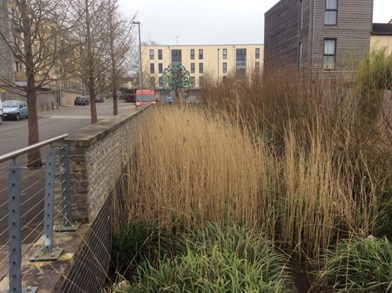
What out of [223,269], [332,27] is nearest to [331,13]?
[332,27]

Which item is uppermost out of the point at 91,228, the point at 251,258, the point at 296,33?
the point at 296,33

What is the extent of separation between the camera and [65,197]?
344 cm

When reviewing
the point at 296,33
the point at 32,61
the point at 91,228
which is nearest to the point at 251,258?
the point at 91,228

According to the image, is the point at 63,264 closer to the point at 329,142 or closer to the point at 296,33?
the point at 329,142

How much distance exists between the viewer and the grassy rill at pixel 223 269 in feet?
9.24

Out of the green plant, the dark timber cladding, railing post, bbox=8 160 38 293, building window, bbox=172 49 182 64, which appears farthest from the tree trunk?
building window, bbox=172 49 182 64

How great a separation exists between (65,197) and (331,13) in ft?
76.4

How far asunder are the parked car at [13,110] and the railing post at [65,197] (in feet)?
87.7

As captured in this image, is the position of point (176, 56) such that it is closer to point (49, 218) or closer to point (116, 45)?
point (116, 45)

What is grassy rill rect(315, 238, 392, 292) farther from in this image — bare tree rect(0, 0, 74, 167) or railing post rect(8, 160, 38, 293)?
bare tree rect(0, 0, 74, 167)

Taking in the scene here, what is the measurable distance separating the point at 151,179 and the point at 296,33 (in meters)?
22.4

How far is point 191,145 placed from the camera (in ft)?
17.0

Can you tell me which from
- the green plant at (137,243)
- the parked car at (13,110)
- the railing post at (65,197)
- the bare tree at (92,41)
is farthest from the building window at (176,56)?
the railing post at (65,197)

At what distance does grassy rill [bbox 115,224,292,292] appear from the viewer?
111 inches
